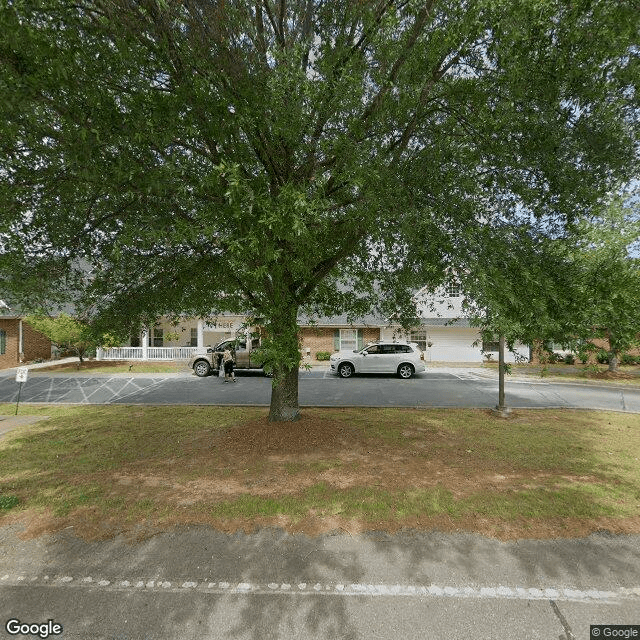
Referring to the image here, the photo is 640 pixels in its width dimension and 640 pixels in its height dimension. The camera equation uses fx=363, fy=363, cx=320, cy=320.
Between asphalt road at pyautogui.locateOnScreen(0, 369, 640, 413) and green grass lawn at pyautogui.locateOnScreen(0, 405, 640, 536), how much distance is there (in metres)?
2.54

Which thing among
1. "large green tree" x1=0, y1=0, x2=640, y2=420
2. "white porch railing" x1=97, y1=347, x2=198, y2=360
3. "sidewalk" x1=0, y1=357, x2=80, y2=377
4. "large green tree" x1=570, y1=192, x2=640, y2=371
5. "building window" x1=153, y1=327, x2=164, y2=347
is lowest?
"sidewalk" x1=0, y1=357, x2=80, y2=377

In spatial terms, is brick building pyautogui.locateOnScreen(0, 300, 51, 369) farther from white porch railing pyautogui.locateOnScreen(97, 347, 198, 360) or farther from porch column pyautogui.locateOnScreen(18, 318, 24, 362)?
white porch railing pyautogui.locateOnScreen(97, 347, 198, 360)

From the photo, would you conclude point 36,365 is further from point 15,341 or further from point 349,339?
point 349,339

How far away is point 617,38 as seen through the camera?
4047 mm

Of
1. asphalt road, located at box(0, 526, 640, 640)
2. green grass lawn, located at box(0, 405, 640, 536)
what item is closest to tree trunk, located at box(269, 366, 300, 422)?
green grass lawn, located at box(0, 405, 640, 536)

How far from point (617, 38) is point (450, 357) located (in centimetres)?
2198

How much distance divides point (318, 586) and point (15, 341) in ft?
81.9

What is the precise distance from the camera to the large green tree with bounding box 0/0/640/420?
13.6 feet

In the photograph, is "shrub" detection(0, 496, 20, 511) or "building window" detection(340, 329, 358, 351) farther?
"building window" detection(340, 329, 358, 351)

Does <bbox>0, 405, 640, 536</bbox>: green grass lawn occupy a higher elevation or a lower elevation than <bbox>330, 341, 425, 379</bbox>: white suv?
lower

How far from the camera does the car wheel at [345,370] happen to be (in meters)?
17.9

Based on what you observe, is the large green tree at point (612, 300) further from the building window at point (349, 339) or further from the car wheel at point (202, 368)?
the building window at point (349, 339)

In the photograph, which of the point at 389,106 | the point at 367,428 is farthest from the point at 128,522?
the point at 389,106

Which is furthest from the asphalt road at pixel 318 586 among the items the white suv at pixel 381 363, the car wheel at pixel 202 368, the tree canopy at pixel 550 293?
the car wheel at pixel 202 368
